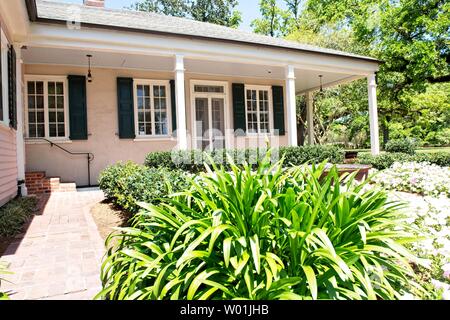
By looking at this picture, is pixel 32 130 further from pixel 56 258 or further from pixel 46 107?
pixel 56 258

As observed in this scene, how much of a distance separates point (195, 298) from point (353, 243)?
97 centimetres

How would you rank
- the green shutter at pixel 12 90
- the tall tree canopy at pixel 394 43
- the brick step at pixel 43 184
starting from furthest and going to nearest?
the tall tree canopy at pixel 394 43 → the brick step at pixel 43 184 → the green shutter at pixel 12 90

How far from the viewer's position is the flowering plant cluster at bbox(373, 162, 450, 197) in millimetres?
5582

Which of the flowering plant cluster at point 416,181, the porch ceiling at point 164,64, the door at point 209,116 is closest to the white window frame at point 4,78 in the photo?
the porch ceiling at point 164,64

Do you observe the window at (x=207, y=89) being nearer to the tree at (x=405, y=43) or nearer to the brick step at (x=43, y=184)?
the brick step at (x=43, y=184)

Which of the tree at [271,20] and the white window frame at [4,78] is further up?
the tree at [271,20]

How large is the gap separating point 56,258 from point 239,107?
8.88 meters

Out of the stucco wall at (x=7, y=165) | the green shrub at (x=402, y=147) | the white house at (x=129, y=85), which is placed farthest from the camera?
the green shrub at (x=402, y=147)

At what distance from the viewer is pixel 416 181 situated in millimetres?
6188

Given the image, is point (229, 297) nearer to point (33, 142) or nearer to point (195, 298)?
point (195, 298)

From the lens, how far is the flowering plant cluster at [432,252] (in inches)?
70.5

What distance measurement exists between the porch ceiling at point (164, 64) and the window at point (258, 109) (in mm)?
565
